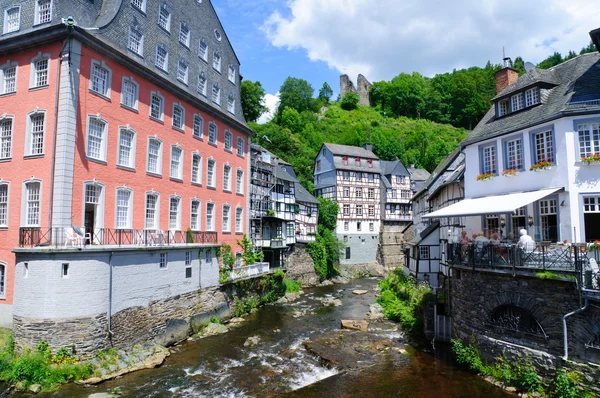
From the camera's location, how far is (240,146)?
3219 centimetres

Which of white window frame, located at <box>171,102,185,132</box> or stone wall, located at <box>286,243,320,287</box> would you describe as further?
stone wall, located at <box>286,243,320,287</box>

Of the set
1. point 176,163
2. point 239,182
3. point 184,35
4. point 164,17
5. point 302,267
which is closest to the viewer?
point 164,17

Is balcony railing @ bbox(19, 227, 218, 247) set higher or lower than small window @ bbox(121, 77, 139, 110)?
lower

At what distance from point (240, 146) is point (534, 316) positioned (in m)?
24.6

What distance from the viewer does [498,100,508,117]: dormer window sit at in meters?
19.4

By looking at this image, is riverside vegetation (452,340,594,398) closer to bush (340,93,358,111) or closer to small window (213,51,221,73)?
small window (213,51,221,73)

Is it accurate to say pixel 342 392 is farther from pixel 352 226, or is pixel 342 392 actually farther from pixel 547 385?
pixel 352 226

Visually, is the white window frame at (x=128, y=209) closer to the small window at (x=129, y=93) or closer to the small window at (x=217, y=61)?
the small window at (x=129, y=93)

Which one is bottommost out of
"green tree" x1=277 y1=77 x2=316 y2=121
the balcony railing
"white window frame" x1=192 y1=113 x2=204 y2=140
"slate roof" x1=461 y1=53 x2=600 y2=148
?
the balcony railing

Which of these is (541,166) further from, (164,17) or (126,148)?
(164,17)

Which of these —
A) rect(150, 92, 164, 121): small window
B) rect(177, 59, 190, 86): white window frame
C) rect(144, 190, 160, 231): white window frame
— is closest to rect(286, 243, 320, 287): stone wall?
rect(144, 190, 160, 231): white window frame

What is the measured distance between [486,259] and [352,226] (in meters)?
37.8

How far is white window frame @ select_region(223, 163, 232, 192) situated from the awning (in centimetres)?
1699

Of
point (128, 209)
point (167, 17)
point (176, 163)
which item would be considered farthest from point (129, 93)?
point (167, 17)
